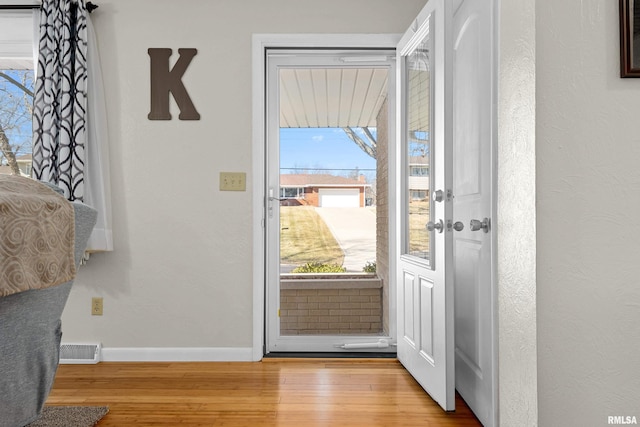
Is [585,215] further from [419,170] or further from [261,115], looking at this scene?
[261,115]

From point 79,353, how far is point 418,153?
7.64ft

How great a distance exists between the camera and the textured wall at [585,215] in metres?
1.33

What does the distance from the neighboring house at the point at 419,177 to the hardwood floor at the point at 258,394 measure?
0.99 meters

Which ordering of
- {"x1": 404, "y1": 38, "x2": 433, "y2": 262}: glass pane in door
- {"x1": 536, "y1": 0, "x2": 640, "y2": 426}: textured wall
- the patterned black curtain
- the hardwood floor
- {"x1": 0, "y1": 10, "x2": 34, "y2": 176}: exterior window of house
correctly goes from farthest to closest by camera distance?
{"x1": 0, "y1": 10, "x2": 34, "y2": 176}: exterior window of house, the patterned black curtain, {"x1": 404, "y1": 38, "x2": 433, "y2": 262}: glass pane in door, the hardwood floor, {"x1": 536, "y1": 0, "x2": 640, "y2": 426}: textured wall

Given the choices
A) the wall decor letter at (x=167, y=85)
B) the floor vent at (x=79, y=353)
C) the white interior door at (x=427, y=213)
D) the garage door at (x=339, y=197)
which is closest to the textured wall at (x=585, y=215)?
the white interior door at (x=427, y=213)

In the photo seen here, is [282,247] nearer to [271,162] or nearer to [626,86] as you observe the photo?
[271,162]

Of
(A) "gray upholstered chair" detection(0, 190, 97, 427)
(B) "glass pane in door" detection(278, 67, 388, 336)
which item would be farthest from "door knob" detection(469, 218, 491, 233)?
(A) "gray upholstered chair" detection(0, 190, 97, 427)

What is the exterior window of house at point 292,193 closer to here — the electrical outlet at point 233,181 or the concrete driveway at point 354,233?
the concrete driveway at point 354,233

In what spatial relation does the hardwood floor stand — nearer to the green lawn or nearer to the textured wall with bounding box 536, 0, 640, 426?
the green lawn

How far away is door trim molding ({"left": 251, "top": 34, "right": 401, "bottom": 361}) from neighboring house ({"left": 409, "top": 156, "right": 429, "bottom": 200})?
0.89 metres

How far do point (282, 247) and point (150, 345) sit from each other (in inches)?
39.8

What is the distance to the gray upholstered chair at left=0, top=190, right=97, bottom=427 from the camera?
1.55 meters

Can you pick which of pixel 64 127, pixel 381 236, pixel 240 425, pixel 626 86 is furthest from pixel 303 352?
pixel 626 86

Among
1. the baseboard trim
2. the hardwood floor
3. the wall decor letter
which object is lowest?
the hardwood floor
